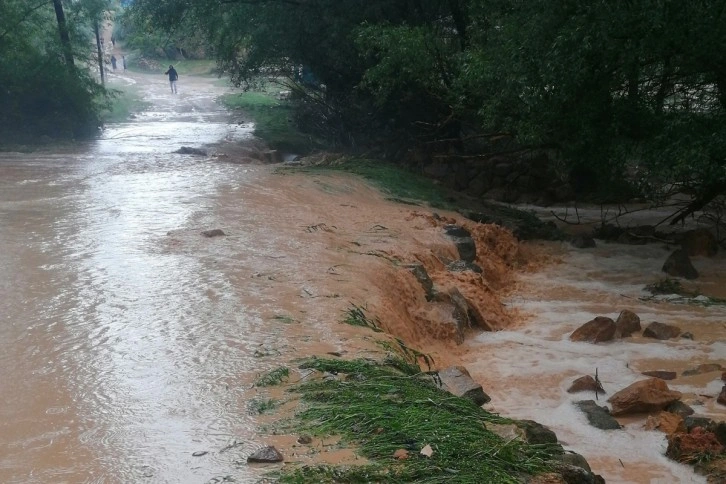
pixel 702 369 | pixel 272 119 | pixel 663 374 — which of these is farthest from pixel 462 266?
pixel 272 119

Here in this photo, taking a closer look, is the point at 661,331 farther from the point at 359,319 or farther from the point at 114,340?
the point at 114,340

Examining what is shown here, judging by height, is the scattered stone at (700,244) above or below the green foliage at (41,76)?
below

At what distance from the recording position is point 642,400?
7527mm

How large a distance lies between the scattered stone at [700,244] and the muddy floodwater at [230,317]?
0.48 metres

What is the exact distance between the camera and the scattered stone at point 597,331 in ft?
32.5

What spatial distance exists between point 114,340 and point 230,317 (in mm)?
1165

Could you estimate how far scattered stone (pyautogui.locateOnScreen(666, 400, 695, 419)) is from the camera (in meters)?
7.40

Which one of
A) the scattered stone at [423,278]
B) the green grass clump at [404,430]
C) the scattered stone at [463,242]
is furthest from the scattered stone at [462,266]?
the green grass clump at [404,430]

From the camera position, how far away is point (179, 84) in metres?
47.1

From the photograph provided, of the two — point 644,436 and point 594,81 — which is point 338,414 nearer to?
point 644,436

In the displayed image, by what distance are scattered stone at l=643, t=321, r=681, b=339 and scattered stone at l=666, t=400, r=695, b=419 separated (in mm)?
2531

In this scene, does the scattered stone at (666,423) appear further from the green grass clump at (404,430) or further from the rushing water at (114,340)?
the rushing water at (114,340)

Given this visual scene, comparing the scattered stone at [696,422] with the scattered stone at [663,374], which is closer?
the scattered stone at [696,422]

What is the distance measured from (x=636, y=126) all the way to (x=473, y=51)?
3.55 meters
